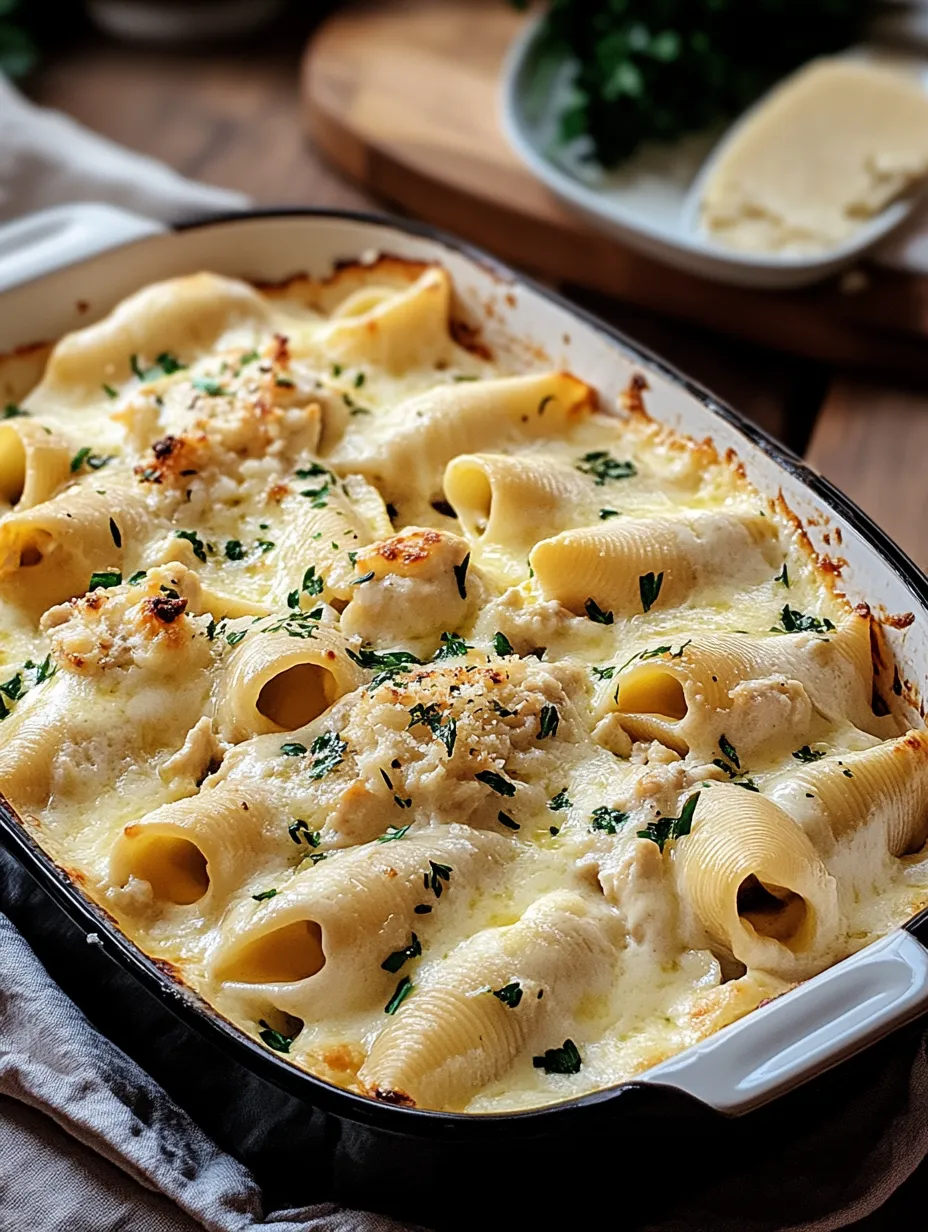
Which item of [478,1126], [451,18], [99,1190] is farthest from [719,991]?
[451,18]

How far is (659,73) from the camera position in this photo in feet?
13.1

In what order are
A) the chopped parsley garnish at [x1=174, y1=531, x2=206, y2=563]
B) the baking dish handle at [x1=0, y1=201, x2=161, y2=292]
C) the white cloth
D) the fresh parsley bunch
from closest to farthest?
the chopped parsley garnish at [x1=174, y1=531, x2=206, y2=563], the baking dish handle at [x1=0, y1=201, x2=161, y2=292], the white cloth, the fresh parsley bunch

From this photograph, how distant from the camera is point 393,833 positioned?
2.13m

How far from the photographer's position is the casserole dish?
5.64 feet

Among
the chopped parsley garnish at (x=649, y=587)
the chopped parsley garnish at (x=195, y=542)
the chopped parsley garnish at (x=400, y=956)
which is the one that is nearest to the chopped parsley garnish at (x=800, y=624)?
the chopped parsley garnish at (x=649, y=587)

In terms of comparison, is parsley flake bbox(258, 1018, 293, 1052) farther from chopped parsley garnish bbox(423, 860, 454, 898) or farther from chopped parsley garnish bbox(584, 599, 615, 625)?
chopped parsley garnish bbox(584, 599, 615, 625)

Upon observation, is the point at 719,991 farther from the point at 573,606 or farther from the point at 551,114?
the point at 551,114

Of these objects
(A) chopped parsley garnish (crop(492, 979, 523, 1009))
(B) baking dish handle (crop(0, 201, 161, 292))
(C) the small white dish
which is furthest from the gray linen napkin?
(C) the small white dish

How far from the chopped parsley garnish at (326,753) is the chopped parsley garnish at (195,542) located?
499 millimetres

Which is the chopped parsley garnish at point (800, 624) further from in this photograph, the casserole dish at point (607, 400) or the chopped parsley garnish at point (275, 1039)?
the chopped parsley garnish at point (275, 1039)

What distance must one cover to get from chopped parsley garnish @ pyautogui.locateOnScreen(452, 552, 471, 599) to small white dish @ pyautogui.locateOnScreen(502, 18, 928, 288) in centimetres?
141

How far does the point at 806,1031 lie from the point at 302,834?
74cm

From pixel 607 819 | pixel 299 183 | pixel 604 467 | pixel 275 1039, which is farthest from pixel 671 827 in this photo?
pixel 299 183

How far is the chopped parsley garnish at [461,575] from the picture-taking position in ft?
7.98
